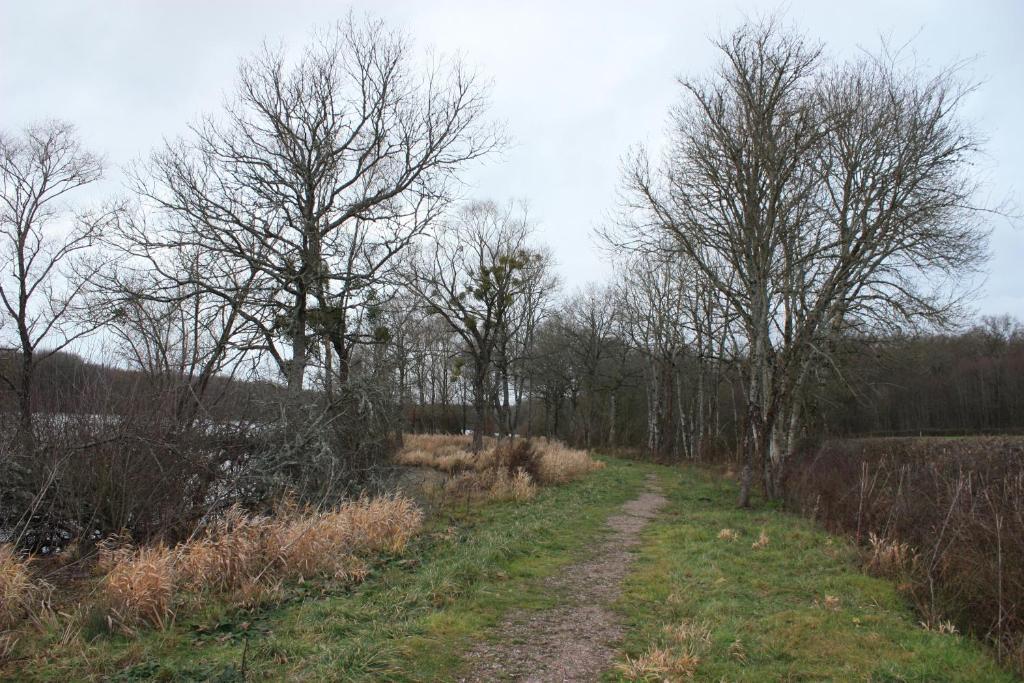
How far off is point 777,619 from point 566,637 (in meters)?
1.90

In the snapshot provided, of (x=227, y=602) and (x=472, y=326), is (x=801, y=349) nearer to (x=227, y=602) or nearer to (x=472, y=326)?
(x=472, y=326)

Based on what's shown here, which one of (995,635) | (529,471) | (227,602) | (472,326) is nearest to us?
(995,635)

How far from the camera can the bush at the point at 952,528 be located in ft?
17.4

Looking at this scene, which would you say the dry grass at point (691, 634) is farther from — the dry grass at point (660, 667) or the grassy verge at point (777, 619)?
the dry grass at point (660, 667)

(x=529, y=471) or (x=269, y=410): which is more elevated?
(x=269, y=410)

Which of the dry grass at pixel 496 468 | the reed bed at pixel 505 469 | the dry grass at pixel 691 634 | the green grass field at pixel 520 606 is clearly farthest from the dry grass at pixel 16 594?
the dry grass at pixel 496 468

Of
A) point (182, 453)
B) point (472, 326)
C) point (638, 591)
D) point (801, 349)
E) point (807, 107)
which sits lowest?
point (638, 591)

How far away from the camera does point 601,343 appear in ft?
128

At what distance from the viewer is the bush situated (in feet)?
17.4

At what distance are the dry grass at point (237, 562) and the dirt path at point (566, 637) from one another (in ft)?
6.99

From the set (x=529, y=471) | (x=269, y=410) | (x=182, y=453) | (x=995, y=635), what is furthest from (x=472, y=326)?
(x=995, y=635)

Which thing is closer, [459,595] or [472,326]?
[459,595]

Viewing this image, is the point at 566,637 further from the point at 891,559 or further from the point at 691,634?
the point at 891,559

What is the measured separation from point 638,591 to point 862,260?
10.6 m
